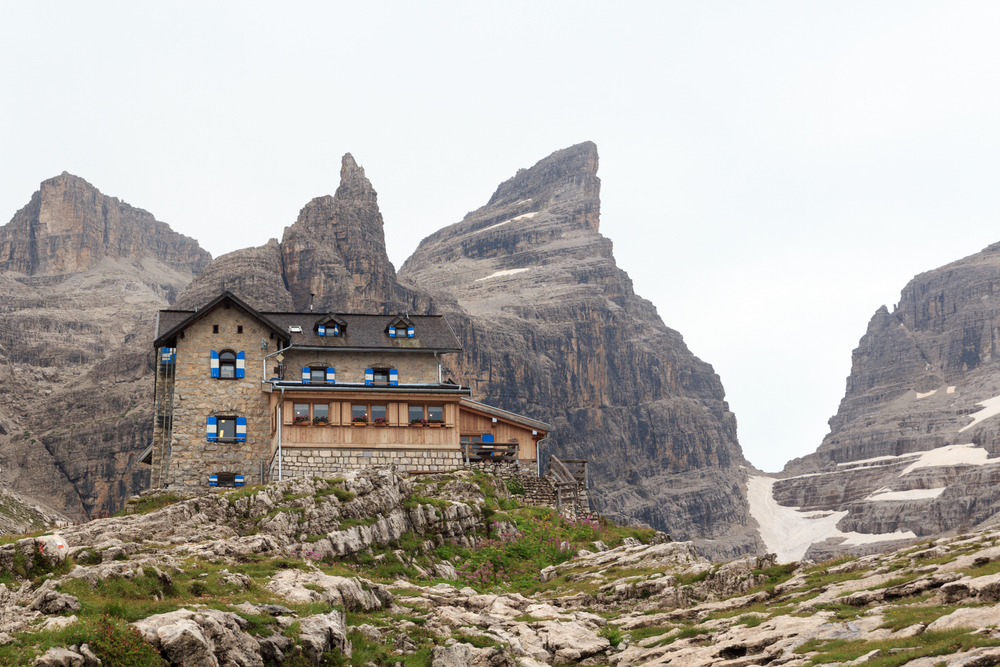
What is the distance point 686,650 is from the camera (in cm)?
2816

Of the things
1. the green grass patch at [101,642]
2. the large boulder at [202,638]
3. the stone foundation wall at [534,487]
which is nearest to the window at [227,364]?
the stone foundation wall at [534,487]

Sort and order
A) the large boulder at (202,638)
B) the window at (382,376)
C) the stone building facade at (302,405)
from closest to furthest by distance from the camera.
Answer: the large boulder at (202,638)
the stone building facade at (302,405)
the window at (382,376)

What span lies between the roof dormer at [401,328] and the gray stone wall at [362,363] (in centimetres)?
172

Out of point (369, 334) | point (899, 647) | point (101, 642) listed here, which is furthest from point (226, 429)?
point (899, 647)

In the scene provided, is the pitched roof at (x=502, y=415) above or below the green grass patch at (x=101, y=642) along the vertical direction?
above

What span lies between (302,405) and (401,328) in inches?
414

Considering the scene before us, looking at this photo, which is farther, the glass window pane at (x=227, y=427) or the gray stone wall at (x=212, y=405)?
the glass window pane at (x=227, y=427)

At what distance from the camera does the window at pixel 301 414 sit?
56.2m

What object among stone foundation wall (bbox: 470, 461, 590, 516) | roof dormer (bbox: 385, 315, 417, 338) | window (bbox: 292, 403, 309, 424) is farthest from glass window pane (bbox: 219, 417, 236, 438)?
stone foundation wall (bbox: 470, 461, 590, 516)

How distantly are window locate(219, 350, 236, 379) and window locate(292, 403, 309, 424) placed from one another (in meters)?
5.71

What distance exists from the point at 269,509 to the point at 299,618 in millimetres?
15337

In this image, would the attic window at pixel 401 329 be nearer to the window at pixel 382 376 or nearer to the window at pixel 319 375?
the window at pixel 382 376

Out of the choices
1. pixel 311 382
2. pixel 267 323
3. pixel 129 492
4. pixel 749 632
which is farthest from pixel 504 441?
pixel 129 492

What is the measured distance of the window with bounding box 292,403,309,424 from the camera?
185 ft
